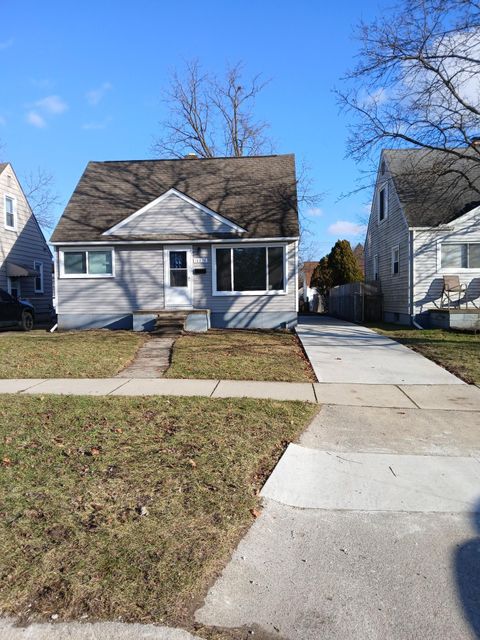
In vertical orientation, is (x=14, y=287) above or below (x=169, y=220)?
below

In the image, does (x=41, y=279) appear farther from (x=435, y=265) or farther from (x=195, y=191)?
(x=435, y=265)

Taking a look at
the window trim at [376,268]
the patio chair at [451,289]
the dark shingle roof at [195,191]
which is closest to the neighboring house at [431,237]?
the patio chair at [451,289]

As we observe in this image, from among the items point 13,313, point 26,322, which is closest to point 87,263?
point 13,313

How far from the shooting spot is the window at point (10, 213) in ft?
75.8

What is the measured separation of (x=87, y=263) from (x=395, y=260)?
12.8 meters

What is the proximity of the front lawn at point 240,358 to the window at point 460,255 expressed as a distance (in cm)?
773

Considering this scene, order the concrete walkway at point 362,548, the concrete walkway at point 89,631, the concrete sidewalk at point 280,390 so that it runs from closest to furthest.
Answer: the concrete walkway at point 89,631, the concrete walkway at point 362,548, the concrete sidewalk at point 280,390

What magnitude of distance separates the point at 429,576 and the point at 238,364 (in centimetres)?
696

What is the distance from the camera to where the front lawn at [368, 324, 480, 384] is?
9.31 meters

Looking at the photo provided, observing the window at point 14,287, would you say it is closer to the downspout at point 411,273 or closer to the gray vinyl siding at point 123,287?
the gray vinyl siding at point 123,287

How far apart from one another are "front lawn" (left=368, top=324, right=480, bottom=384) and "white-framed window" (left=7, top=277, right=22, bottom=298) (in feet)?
56.8

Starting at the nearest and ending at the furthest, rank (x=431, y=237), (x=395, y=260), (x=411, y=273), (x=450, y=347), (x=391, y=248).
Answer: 1. (x=450, y=347)
2. (x=431, y=237)
3. (x=411, y=273)
4. (x=395, y=260)
5. (x=391, y=248)

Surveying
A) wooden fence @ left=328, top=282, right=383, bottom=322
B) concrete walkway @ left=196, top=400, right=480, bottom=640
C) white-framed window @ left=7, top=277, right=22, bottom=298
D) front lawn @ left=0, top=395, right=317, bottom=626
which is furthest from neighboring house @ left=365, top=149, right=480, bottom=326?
white-framed window @ left=7, top=277, right=22, bottom=298

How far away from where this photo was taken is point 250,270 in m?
16.4
